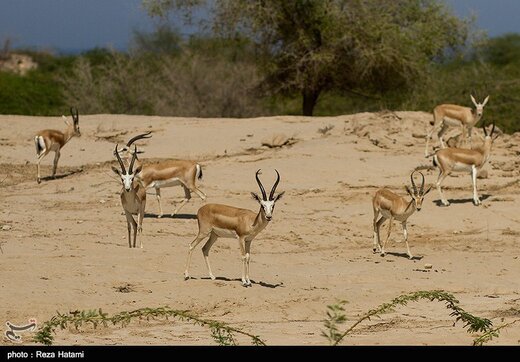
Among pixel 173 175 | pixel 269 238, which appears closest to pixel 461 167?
pixel 269 238

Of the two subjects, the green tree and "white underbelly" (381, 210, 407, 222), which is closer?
"white underbelly" (381, 210, 407, 222)

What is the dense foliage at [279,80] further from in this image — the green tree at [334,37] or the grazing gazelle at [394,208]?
the grazing gazelle at [394,208]

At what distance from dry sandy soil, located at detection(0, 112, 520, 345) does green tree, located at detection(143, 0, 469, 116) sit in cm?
502

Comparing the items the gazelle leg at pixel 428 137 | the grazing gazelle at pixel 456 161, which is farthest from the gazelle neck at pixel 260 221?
the gazelle leg at pixel 428 137

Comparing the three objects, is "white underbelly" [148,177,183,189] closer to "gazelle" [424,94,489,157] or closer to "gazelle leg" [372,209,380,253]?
"gazelle leg" [372,209,380,253]

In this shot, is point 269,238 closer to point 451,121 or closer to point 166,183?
point 166,183

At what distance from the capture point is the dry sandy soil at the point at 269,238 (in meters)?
11.3

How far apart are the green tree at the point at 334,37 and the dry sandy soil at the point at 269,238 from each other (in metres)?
5.02

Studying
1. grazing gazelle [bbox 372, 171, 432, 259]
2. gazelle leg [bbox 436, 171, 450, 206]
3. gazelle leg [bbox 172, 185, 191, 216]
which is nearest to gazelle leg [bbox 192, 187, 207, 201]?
gazelle leg [bbox 172, 185, 191, 216]

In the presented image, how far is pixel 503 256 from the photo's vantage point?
1560 cm

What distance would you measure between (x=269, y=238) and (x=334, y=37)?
44.3 feet

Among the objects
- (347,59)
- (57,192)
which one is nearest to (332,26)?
(347,59)

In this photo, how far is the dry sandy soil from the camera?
37.2 feet

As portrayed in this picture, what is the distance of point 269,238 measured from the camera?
1641 centimetres
